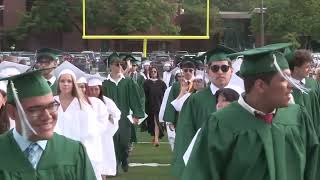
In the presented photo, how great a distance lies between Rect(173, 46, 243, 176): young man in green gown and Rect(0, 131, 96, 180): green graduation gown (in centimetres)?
348

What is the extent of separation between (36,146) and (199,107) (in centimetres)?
378

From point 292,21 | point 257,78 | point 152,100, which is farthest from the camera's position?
point 292,21

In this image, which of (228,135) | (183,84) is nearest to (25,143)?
(228,135)

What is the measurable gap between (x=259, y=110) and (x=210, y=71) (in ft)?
10.6

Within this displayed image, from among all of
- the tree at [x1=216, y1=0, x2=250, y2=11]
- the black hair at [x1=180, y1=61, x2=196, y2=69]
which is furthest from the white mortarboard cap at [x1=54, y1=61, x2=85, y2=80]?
the tree at [x1=216, y1=0, x2=250, y2=11]

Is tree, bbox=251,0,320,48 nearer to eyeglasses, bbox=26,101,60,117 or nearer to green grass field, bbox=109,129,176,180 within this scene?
green grass field, bbox=109,129,176,180

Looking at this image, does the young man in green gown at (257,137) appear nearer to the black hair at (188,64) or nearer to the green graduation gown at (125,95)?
the black hair at (188,64)

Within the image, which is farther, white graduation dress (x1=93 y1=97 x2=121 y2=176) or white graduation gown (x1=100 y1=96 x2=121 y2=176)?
white graduation gown (x1=100 y1=96 x2=121 y2=176)

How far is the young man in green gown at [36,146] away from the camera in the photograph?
160 inches

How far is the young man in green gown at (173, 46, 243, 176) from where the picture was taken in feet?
25.1

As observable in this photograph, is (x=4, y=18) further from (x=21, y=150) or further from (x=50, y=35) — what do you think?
(x=21, y=150)

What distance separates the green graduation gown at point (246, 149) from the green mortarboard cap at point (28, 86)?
107cm

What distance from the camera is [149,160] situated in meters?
13.9

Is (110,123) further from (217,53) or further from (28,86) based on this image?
(28,86)
